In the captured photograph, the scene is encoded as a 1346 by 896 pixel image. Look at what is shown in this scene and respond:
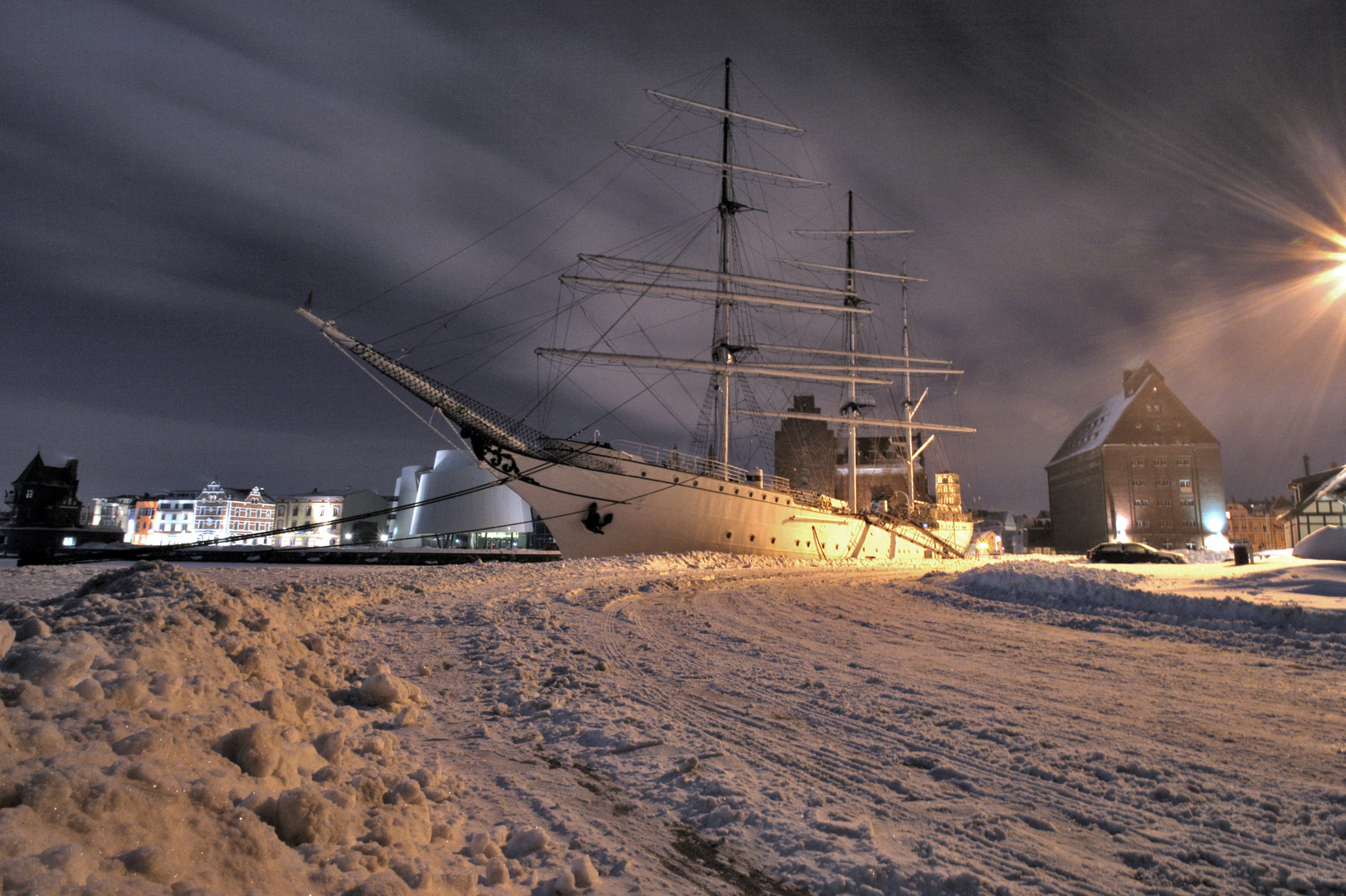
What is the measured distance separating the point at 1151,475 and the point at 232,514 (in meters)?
108

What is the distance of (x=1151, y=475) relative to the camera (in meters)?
58.4

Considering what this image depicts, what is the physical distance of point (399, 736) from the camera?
11.2 ft

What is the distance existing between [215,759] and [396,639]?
179 inches

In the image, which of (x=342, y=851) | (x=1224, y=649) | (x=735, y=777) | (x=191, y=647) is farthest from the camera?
(x=1224, y=649)

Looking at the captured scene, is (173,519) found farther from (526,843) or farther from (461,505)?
(526,843)

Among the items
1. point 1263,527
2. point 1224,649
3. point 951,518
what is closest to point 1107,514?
point 951,518

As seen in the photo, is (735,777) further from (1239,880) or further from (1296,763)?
(1296,763)

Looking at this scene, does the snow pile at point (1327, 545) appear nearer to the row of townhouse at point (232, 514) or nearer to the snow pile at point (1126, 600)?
the snow pile at point (1126, 600)

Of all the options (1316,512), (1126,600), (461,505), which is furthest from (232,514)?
(1316,512)

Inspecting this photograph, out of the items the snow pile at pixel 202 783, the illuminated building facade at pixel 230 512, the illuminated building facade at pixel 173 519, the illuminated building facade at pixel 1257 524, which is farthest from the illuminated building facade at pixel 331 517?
the illuminated building facade at pixel 1257 524

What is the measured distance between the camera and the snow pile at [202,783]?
1606 mm

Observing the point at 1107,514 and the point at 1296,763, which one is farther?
the point at 1107,514

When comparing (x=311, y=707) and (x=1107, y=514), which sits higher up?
(x=1107, y=514)

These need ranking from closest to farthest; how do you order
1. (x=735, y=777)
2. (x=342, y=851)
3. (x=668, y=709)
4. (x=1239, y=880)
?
A: (x=342, y=851) → (x=1239, y=880) → (x=735, y=777) → (x=668, y=709)
